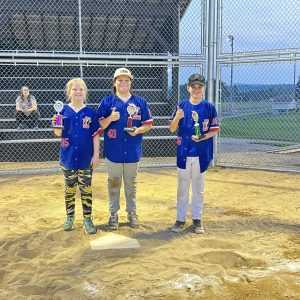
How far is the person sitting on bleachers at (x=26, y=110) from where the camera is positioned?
9836mm

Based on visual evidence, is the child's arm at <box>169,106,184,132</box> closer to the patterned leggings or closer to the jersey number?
the jersey number

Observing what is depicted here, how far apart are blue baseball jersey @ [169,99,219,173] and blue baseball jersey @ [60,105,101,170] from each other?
3.34ft

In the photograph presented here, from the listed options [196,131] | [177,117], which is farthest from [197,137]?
[177,117]

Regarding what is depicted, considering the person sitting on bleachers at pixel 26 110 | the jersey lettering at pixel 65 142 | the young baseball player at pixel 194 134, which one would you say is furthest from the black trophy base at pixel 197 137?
the person sitting on bleachers at pixel 26 110

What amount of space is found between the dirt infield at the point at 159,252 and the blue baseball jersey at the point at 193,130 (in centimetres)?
93

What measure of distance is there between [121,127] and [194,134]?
2.86 feet

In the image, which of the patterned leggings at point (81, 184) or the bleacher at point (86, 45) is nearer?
the patterned leggings at point (81, 184)

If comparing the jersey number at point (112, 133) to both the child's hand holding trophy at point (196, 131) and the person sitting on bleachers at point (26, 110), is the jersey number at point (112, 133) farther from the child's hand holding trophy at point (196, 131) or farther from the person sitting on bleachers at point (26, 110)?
the person sitting on bleachers at point (26, 110)

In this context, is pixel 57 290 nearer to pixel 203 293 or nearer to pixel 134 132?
pixel 203 293

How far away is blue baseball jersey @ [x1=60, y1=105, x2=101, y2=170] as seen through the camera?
4477 mm

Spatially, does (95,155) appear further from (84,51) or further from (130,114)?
(84,51)

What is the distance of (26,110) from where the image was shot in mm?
9906

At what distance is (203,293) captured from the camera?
318cm

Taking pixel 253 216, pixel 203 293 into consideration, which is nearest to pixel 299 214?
pixel 253 216
